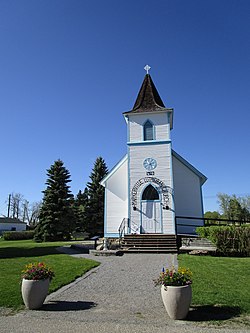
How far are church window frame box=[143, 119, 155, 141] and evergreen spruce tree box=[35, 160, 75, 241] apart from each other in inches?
564

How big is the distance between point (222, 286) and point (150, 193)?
11188 mm

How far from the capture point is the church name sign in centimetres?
1736

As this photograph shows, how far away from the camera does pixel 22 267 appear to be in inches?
388

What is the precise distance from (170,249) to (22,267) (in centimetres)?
769

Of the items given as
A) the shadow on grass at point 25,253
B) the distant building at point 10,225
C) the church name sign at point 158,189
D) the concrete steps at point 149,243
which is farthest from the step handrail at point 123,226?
the distant building at point 10,225

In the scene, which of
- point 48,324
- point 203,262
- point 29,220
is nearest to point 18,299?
point 48,324

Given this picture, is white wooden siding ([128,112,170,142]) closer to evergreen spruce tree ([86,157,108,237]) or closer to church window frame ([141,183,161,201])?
church window frame ([141,183,161,201])

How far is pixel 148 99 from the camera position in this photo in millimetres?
20000

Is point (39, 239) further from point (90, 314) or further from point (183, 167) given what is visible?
point (90, 314)

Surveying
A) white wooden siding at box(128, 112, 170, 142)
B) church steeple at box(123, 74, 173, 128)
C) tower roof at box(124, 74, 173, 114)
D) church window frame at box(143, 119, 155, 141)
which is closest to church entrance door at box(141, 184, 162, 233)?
church window frame at box(143, 119, 155, 141)

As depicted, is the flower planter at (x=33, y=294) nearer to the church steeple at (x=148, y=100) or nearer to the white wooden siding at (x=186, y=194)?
the white wooden siding at (x=186, y=194)

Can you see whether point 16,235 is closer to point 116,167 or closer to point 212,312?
point 116,167

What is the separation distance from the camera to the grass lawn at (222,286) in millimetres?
5258

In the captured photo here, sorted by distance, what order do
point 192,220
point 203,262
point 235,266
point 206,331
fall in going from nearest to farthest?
point 206,331 → point 235,266 → point 203,262 → point 192,220
